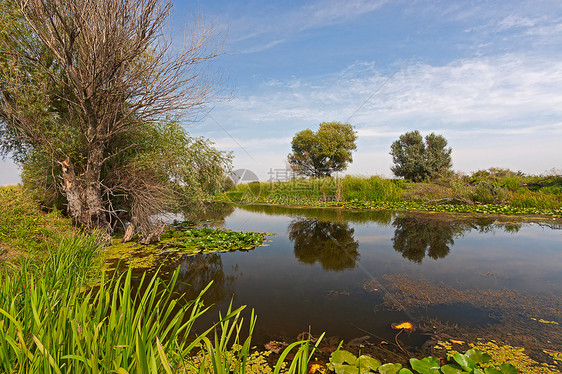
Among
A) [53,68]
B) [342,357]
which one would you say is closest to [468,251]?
[342,357]

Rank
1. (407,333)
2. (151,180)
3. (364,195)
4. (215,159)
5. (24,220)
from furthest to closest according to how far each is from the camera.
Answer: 1. (364,195)
2. (215,159)
3. (151,180)
4. (24,220)
5. (407,333)

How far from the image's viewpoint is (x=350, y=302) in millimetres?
4031

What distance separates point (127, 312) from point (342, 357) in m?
1.98

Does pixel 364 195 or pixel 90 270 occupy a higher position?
pixel 364 195

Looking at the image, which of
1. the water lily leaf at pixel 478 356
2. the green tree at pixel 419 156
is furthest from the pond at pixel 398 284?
the green tree at pixel 419 156

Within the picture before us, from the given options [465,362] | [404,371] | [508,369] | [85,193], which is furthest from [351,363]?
[85,193]

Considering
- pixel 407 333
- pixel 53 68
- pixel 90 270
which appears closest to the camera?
pixel 407 333

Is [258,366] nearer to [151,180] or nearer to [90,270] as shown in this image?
[90,270]

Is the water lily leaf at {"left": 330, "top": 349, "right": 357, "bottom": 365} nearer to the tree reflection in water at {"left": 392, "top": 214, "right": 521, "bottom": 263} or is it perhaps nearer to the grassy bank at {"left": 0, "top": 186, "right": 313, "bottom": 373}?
the grassy bank at {"left": 0, "top": 186, "right": 313, "bottom": 373}

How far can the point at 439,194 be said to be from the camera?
53.9 ft

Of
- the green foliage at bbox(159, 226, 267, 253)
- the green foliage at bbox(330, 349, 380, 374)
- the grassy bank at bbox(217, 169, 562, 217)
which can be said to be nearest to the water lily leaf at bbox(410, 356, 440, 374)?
the green foliage at bbox(330, 349, 380, 374)

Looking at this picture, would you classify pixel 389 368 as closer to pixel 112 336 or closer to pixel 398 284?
pixel 112 336

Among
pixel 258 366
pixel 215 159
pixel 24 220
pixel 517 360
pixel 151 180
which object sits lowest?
pixel 258 366

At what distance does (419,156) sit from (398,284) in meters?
30.7
